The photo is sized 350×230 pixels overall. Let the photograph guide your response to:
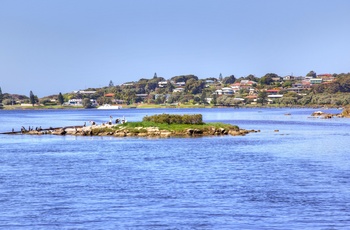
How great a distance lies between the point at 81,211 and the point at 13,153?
36.3 metres

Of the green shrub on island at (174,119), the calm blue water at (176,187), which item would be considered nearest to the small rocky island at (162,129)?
the green shrub on island at (174,119)

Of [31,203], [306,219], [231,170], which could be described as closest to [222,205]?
[306,219]

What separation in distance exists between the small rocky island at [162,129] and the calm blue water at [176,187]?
60.6 feet

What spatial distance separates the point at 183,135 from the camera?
9419 cm

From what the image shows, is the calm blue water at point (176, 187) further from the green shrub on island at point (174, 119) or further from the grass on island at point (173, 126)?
the green shrub on island at point (174, 119)

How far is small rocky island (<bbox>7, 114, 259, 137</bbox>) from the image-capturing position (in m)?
94.9

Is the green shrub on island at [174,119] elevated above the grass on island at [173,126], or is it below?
above

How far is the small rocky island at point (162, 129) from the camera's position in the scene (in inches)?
3735

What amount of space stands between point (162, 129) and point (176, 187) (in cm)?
5151

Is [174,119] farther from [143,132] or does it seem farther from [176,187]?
[176,187]

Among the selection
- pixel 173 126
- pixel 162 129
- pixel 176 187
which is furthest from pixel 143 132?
pixel 176 187

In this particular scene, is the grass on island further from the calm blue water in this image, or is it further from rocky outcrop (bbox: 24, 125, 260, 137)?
the calm blue water

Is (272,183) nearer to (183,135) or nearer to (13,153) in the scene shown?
(13,153)

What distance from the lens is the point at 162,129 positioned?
95562 millimetres
